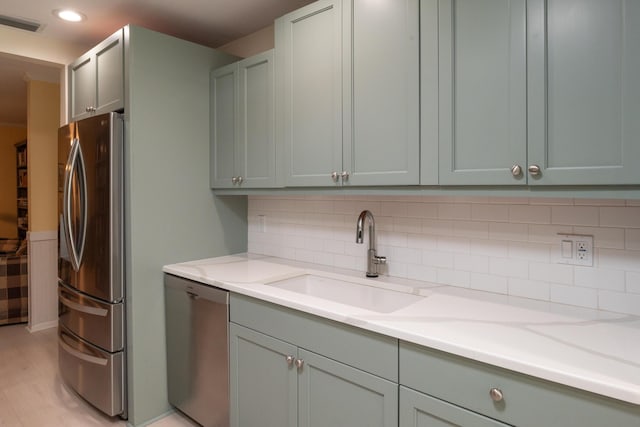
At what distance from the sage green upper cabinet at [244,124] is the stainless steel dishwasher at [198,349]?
69cm

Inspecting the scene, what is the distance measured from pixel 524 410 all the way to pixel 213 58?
8.17ft

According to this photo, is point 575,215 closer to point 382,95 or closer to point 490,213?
point 490,213

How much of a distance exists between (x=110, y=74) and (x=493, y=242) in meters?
2.30

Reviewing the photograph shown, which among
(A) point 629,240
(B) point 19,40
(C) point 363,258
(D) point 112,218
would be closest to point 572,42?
(A) point 629,240

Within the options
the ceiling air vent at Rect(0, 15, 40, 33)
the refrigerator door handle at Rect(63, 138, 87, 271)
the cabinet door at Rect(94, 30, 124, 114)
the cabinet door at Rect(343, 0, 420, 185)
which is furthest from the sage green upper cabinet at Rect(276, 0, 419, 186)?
the ceiling air vent at Rect(0, 15, 40, 33)

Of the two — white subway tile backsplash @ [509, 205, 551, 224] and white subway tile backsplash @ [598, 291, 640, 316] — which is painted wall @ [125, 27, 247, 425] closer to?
white subway tile backsplash @ [509, 205, 551, 224]

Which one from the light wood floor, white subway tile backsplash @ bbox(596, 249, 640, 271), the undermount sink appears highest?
white subway tile backsplash @ bbox(596, 249, 640, 271)

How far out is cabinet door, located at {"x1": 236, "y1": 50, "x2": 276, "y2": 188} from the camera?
7.48 feet

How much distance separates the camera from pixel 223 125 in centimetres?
257

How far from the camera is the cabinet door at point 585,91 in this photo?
3.90 ft

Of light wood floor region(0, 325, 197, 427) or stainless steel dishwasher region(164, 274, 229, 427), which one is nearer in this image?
stainless steel dishwasher region(164, 274, 229, 427)

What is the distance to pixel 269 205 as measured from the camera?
2.82m

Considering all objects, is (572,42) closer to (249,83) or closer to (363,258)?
(363,258)

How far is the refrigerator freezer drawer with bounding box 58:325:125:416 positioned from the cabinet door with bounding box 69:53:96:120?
147 centimetres
